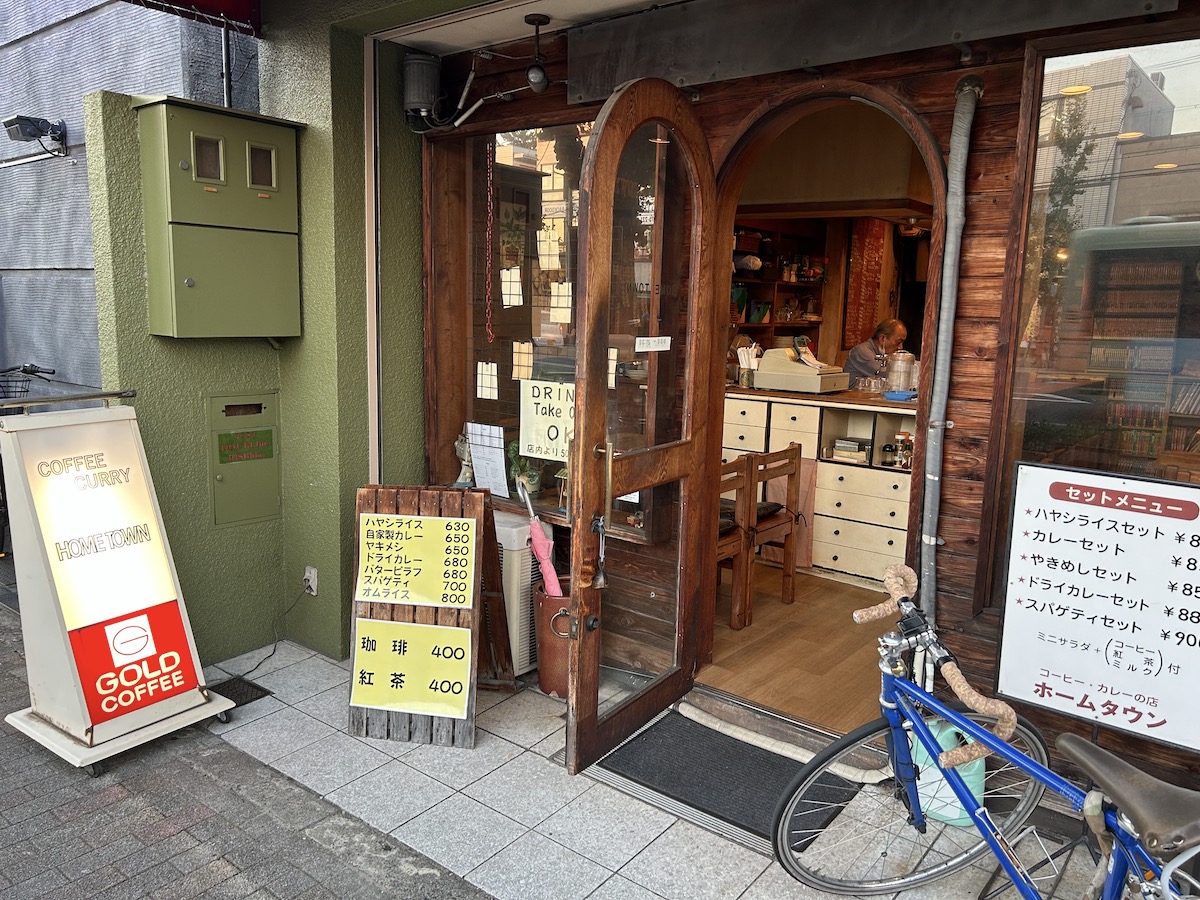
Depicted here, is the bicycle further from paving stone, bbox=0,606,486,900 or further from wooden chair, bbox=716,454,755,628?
wooden chair, bbox=716,454,755,628

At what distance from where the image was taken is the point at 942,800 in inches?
110

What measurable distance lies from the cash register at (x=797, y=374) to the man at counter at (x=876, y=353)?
61cm

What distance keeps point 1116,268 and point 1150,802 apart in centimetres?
153

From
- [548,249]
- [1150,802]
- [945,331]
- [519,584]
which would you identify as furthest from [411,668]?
[1150,802]

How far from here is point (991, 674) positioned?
288 cm

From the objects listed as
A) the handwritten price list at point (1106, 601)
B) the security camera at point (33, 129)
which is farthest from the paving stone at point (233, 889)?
the security camera at point (33, 129)

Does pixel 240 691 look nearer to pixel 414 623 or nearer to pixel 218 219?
pixel 414 623

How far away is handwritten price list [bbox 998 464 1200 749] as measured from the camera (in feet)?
7.73

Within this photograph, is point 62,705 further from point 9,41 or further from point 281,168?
point 9,41

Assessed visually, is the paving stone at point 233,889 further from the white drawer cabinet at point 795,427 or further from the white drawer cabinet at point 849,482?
the white drawer cabinet at point 795,427

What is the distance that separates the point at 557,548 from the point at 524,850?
1.56 m

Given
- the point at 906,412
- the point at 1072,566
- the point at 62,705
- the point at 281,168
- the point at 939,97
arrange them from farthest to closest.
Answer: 1. the point at 906,412
2. the point at 281,168
3. the point at 62,705
4. the point at 939,97
5. the point at 1072,566

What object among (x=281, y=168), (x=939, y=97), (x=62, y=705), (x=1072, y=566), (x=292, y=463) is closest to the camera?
(x=1072, y=566)

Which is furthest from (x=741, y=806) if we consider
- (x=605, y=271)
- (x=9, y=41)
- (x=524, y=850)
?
(x=9, y=41)
